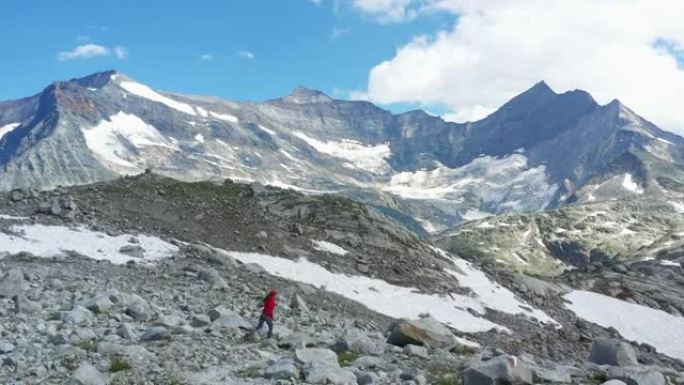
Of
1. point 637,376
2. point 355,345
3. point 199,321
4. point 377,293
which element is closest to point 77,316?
point 199,321

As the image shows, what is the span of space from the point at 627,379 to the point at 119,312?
17.0 metres

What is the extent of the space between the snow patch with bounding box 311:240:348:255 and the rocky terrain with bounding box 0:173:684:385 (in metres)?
0.18

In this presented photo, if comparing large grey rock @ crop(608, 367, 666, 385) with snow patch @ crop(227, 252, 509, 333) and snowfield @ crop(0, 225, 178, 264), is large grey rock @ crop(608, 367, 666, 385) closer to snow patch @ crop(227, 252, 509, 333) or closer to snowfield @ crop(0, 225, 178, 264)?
snow patch @ crop(227, 252, 509, 333)

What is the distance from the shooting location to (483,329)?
5119cm

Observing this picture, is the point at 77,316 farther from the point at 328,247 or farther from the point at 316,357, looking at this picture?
the point at 328,247

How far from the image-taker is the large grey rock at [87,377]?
1522cm

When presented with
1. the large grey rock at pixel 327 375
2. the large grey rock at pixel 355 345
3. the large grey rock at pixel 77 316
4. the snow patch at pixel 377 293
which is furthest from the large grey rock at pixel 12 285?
the snow patch at pixel 377 293

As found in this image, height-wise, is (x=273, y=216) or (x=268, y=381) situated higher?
(x=273, y=216)

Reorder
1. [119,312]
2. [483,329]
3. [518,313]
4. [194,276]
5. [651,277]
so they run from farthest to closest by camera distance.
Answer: [651,277]
[518,313]
[483,329]
[194,276]
[119,312]

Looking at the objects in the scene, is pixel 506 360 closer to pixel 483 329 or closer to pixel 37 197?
pixel 483 329

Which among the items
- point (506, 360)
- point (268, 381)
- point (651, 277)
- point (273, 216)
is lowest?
point (268, 381)

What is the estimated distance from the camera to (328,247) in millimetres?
59562

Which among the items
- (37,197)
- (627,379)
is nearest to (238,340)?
(627,379)

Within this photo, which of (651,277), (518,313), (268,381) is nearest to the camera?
(268,381)
